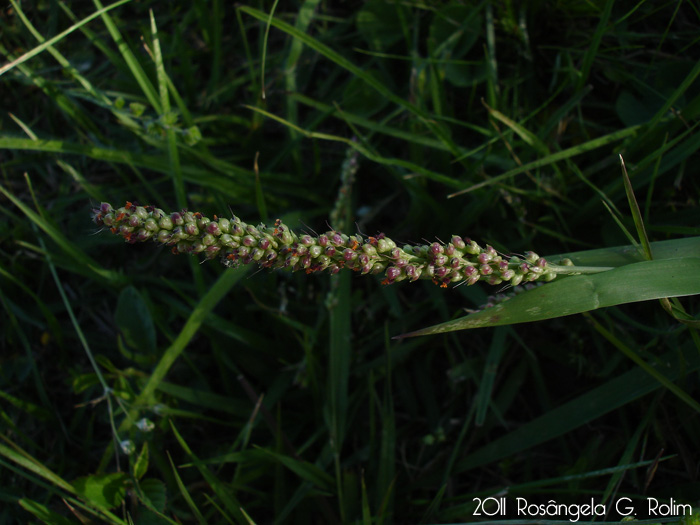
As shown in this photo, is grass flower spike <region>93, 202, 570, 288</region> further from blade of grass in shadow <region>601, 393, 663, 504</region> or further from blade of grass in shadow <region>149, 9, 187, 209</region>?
blade of grass in shadow <region>601, 393, 663, 504</region>

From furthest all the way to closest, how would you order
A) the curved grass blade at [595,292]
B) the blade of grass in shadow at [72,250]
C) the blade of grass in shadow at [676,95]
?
the blade of grass in shadow at [72,250] < the blade of grass in shadow at [676,95] < the curved grass blade at [595,292]

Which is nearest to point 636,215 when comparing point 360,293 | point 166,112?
point 360,293

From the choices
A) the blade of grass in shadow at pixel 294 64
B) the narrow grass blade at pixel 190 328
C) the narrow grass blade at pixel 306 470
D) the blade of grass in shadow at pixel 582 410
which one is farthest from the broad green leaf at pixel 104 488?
the blade of grass in shadow at pixel 294 64

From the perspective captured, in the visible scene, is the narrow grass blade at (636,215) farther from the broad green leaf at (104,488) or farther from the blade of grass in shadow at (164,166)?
the broad green leaf at (104,488)

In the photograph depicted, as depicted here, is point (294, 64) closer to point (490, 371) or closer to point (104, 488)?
point (490, 371)

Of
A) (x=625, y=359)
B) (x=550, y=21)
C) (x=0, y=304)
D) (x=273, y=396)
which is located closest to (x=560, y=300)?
(x=625, y=359)

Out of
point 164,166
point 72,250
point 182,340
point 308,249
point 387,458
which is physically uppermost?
point 308,249

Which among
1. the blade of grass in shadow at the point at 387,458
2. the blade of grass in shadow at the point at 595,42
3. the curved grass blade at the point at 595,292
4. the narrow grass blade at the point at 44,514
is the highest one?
the blade of grass in shadow at the point at 595,42
